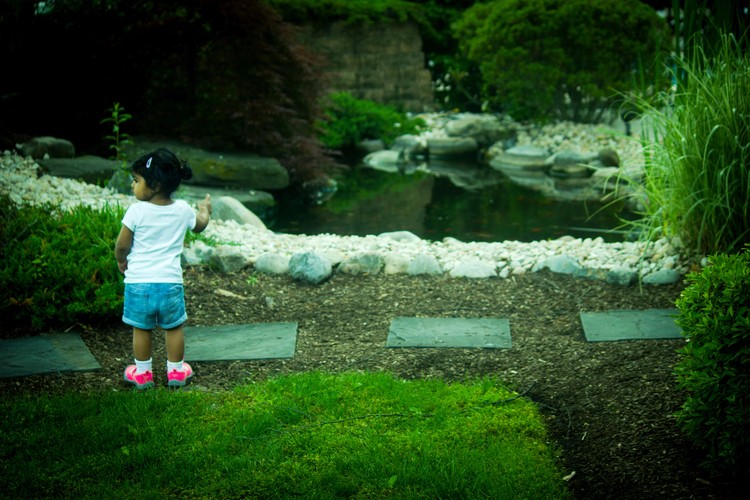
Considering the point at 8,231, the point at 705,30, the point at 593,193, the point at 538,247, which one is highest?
the point at 705,30

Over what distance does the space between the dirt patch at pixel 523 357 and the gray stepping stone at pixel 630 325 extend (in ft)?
0.24

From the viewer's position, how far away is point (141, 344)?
142 inches

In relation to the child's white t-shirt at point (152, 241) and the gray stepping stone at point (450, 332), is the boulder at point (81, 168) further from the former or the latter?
the gray stepping stone at point (450, 332)

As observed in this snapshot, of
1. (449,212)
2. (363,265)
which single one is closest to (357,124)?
(449,212)

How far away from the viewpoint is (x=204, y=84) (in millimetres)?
10125

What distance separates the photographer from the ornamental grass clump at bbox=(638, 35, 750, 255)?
188 inches

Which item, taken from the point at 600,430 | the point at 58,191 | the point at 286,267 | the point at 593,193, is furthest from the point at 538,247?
the point at 593,193

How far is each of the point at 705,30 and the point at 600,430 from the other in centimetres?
424

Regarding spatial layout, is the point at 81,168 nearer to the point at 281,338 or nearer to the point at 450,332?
the point at 281,338

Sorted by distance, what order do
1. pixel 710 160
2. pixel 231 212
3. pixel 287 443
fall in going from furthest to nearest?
pixel 231 212
pixel 710 160
pixel 287 443

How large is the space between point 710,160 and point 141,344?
3.60 metres

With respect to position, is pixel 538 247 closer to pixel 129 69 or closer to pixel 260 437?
pixel 260 437

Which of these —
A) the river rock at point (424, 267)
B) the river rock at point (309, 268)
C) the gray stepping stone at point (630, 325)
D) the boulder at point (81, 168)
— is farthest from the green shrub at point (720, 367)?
the boulder at point (81, 168)

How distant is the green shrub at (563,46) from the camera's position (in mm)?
13000
